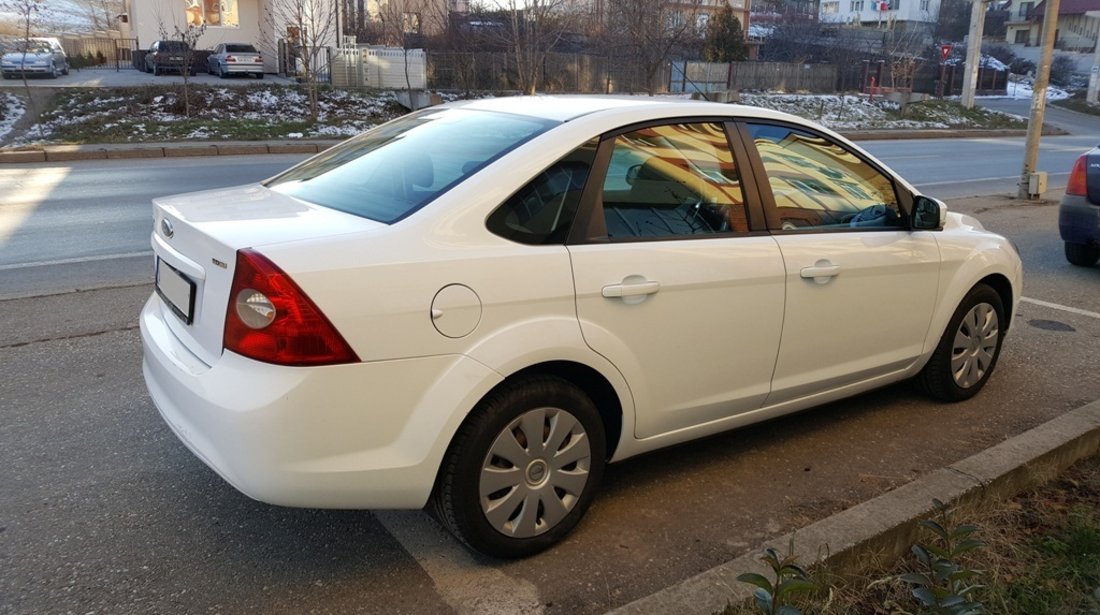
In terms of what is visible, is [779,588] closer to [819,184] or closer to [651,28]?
[819,184]

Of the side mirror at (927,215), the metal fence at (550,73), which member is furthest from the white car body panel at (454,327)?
the metal fence at (550,73)

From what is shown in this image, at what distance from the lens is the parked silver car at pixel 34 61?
32.7m

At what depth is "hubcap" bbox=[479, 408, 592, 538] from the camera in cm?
304

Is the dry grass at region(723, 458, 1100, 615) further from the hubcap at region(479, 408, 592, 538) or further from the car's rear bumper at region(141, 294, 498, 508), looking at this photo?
the car's rear bumper at region(141, 294, 498, 508)

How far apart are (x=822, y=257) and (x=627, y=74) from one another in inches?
1225

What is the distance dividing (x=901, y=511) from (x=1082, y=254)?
22.2ft

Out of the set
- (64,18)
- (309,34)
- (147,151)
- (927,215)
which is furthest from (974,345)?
(64,18)

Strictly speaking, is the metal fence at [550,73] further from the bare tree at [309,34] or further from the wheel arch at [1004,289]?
the wheel arch at [1004,289]

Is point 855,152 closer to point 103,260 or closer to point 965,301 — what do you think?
point 965,301

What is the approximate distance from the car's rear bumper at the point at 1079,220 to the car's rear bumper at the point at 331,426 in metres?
7.31

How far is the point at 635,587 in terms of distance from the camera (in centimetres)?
306

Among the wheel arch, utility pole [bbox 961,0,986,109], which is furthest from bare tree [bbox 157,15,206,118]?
utility pole [bbox 961,0,986,109]

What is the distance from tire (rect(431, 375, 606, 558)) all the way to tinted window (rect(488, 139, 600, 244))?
0.52m

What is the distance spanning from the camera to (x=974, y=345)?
4.84 metres
